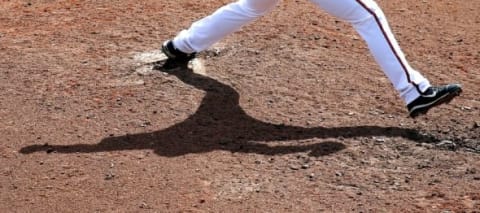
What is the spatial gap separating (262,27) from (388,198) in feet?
9.24

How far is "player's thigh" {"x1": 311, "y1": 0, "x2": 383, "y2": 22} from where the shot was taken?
17.7ft

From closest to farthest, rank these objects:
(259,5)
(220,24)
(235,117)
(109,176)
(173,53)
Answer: (109,176), (235,117), (259,5), (220,24), (173,53)

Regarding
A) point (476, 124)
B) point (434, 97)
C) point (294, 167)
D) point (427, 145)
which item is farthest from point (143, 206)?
point (476, 124)

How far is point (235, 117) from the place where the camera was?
18.8ft

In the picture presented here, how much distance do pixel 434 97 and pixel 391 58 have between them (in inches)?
13.0

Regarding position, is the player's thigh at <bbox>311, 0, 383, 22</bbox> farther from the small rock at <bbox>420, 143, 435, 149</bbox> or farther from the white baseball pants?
the small rock at <bbox>420, 143, 435, 149</bbox>

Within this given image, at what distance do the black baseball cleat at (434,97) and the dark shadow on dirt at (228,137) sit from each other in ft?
0.51

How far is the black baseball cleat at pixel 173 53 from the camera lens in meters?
6.46

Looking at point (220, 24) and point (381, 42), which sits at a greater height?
point (381, 42)

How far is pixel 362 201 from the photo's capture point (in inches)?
183

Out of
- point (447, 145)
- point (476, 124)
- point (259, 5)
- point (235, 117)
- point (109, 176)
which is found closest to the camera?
point (109, 176)

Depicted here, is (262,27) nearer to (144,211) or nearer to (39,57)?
(39,57)

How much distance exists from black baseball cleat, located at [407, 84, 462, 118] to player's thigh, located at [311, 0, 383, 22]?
1.83ft

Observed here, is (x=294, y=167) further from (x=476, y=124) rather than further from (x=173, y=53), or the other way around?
(x=173, y=53)
